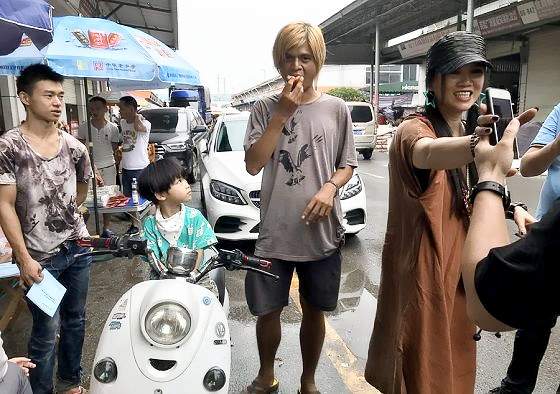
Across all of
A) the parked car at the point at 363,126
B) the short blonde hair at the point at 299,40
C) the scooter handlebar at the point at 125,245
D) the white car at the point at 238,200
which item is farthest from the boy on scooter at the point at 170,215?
the parked car at the point at 363,126

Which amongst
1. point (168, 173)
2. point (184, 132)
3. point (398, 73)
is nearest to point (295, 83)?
point (168, 173)

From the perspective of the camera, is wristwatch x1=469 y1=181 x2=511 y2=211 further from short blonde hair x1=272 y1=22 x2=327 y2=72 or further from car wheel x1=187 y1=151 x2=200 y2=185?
car wheel x1=187 y1=151 x2=200 y2=185

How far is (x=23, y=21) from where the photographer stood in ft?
7.04

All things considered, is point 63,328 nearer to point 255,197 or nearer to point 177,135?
point 255,197

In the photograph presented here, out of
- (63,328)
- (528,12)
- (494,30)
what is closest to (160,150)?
(63,328)

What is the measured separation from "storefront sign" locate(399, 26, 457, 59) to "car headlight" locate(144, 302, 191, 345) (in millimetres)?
20868

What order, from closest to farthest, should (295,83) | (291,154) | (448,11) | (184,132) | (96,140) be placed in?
(295,83), (291,154), (96,140), (184,132), (448,11)

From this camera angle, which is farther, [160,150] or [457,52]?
[160,150]

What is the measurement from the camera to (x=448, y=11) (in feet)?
62.7

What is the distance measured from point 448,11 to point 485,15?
289cm

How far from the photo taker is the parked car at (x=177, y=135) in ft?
33.6

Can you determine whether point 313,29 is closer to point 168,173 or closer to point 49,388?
point 168,173

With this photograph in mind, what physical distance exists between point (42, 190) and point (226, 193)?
9.40ft

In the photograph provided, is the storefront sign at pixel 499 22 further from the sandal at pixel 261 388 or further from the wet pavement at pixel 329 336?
the sandal at pixel 261 388
